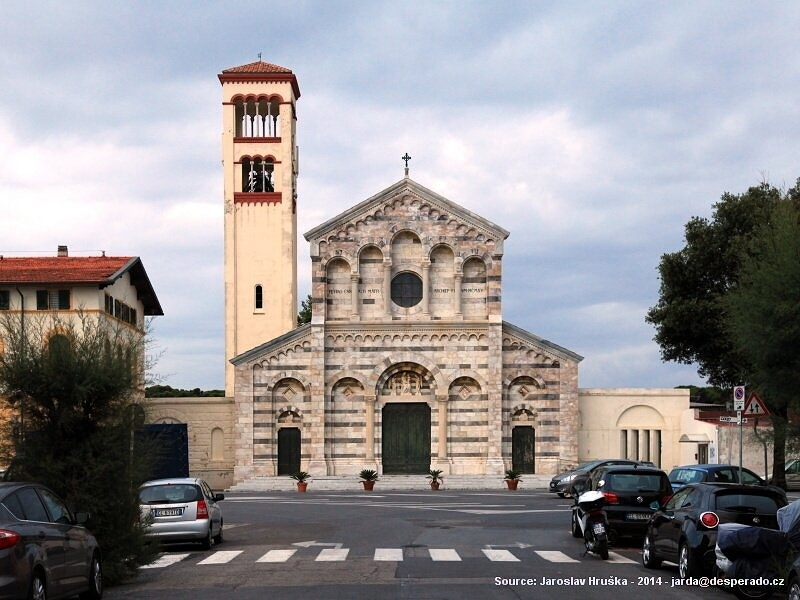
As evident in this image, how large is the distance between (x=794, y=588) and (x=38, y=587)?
7.93m

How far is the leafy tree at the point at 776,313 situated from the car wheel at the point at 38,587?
16626mm

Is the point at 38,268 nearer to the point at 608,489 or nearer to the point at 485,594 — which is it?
the point at 608,489

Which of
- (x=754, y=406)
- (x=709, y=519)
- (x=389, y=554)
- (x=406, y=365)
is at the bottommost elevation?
(x=389, y=554)

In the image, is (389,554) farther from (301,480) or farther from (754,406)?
(301,480)

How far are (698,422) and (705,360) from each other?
6630 mm

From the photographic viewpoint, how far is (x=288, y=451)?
54.6m

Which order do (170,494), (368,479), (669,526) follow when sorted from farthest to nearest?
1. (368,479)
2. (170,494)
3. (669,526)

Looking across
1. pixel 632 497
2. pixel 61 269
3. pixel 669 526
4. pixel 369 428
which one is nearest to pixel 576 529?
pixel 632 497

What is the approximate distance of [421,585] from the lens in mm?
16672

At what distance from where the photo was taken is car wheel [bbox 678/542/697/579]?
17.0 m

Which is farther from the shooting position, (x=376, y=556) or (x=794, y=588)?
(x=376, y=556)

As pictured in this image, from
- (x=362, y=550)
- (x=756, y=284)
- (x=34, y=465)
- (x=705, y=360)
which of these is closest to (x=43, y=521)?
(x=34, y=465)

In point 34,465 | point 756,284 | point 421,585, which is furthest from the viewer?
point 756,284

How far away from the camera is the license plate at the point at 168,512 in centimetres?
2330
